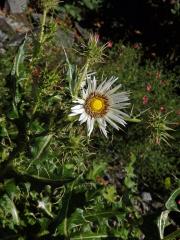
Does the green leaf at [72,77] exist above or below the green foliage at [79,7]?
below

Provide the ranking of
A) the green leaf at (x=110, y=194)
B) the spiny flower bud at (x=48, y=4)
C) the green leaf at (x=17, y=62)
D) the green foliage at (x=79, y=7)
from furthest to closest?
the green foliage at (x=79, y=7), the green leaf at (x=110, y=194), the green leaf at (x=17, y=62), the spiny flower bud at (x=48, y=4)

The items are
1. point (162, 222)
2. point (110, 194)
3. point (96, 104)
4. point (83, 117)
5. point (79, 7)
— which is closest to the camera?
point (83, 117)

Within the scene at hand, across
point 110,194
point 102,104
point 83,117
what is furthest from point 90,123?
point 110,194

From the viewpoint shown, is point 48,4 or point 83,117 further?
point 48,4

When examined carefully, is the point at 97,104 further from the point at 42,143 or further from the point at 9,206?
the point at 9,206

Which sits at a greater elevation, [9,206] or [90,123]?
[90,123]

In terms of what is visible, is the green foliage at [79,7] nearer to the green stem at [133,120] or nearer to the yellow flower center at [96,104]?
the yellow flower center at [96,104]

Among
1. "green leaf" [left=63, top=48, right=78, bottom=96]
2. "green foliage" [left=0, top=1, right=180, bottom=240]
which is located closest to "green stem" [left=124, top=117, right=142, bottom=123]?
"green foliage" [left=0, top=1, right=180, bottom=240]

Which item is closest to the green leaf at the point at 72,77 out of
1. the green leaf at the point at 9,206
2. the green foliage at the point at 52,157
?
the green foliage at the point at 52,157

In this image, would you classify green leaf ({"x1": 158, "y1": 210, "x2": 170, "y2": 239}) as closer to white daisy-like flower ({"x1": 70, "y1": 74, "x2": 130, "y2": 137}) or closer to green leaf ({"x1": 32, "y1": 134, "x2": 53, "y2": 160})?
white daisy-like flower ({"x1": 70, "y1": 74, "x2": 130, "y2": 137})
